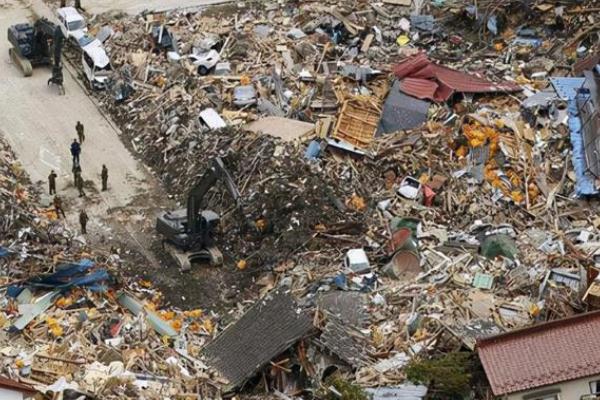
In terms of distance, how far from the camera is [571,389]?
28266mm

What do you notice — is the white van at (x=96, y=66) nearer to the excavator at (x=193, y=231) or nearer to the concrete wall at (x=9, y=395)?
the excavator at (x=193, y=231)

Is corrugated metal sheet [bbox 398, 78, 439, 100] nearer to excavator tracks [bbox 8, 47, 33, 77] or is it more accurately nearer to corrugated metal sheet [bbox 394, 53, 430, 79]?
corrugated metal sheet [bbox 394, 53, 430, 79]

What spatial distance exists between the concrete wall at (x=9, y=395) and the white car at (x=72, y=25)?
19234 mm

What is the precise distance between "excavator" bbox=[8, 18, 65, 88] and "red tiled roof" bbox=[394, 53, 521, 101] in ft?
36.3

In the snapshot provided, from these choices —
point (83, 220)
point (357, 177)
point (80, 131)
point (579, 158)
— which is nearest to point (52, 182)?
point (83, 220)

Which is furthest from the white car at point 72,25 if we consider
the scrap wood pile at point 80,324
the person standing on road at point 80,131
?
the scrap wood pile at point 80,324

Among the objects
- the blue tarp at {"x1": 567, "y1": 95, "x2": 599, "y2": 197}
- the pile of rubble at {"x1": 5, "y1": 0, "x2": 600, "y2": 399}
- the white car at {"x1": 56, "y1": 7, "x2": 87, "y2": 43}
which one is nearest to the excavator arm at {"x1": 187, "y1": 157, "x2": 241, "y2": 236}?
the pile of rubble at {"x1": 5, "y1": 0, "x2": 600, "y2": 399}

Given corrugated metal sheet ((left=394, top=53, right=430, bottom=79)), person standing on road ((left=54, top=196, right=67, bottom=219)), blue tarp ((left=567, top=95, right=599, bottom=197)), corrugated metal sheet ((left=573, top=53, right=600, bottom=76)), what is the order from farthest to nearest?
corrugated metal sheet ((left=394, top=53, right=430, bottom=79)) → corrugated metal sheet ((left=573, top=53, right=600, bottom=76)) → person standing on road ((left=54, top=196, right=67, bottom=219)) → blue tarp ((left=567, top=95, right=599, bottom=197))

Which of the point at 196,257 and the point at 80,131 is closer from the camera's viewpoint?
the point at 196,257

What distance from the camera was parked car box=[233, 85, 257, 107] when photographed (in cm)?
4069

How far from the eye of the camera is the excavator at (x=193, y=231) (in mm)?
35188

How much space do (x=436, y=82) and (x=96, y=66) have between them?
36.5 ft

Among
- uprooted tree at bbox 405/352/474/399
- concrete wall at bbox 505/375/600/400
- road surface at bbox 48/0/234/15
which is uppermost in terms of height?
concrete wall at bbox 505/375/600/400

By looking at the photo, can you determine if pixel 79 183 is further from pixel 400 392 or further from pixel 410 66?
pixel 400 392
